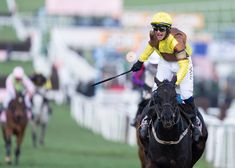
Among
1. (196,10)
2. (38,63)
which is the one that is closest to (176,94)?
(38,63)

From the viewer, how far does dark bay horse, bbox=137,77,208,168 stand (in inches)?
495

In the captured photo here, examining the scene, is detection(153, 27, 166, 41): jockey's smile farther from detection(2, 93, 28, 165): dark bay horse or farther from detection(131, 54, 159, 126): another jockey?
detection(2, 93, 28, 165): dark bay horse

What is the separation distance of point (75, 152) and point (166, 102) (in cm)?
1138

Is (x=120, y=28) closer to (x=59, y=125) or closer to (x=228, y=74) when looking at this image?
(x=228, y=74)

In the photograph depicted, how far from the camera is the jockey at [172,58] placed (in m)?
13.1

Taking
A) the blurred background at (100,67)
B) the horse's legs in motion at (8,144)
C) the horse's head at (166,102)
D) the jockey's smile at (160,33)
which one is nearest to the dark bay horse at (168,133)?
the horse's head at (166,102)

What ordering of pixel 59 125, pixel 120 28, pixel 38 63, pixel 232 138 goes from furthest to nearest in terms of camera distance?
pixel 120 28 → pixel 38 63 → pixel 59 125 → pixel 232 138

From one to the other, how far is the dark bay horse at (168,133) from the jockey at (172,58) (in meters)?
0.16

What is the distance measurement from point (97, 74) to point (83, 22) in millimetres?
19705

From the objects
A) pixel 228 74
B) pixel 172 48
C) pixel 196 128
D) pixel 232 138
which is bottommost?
pixel 228 74

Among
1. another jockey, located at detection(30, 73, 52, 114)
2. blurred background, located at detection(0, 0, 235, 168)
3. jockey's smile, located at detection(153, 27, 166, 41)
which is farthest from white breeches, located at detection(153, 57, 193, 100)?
another jockey, located at detection(30, 73, 52, 114)

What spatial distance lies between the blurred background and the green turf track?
0.06ft

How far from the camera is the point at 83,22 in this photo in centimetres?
6431

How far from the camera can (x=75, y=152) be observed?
23766 millimetres
